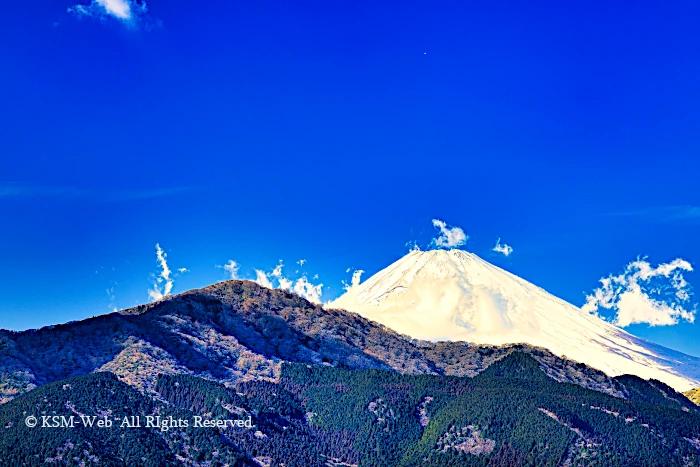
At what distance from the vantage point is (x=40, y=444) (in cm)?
19462

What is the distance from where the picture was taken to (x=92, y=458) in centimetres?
19450

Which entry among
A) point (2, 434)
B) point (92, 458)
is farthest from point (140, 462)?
point (2, 434)

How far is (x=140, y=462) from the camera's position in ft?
651

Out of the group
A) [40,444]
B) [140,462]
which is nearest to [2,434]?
[40,444]

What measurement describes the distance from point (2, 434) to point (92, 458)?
19594mm

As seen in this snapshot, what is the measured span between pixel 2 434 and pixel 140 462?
1117 inches

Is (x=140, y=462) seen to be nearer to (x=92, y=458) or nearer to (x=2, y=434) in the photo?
(x=92, y=458)

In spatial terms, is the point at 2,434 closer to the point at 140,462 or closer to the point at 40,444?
the point at 40,444

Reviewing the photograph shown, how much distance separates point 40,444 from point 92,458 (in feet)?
35.5

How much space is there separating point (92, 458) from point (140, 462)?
9.77 meters

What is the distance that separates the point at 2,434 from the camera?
197125mm
